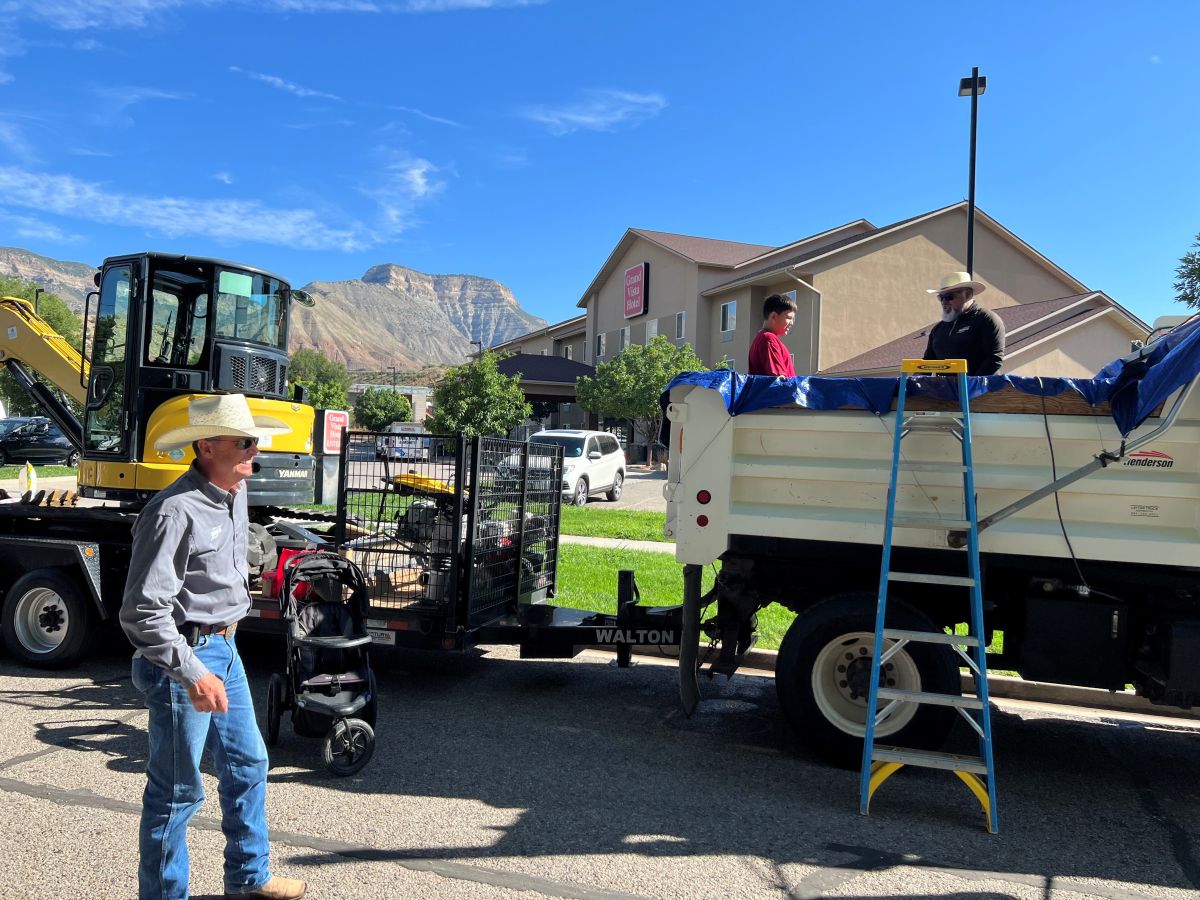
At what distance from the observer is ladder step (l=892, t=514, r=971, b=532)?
4387 millimetres

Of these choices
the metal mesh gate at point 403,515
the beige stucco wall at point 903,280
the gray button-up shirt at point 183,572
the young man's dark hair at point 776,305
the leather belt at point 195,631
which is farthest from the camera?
the beige stucco wall at point 903,280

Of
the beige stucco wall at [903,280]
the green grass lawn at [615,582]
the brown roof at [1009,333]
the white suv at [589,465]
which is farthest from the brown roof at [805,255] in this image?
the green grass lawn at [615,582]

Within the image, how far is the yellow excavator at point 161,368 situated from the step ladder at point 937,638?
14.9 feet

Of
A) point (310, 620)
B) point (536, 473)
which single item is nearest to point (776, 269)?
point (536, 473)

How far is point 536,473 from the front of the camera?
22.4ft

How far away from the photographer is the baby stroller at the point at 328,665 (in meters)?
4.57

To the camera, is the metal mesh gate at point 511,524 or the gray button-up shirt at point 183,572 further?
the metal mesh gate at point 511,524

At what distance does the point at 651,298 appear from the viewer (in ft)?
137

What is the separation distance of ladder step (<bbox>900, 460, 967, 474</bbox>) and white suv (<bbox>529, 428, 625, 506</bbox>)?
45.1 feet

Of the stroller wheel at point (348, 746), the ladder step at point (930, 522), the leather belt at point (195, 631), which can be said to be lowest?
the stroller wheel at point (348, 746)

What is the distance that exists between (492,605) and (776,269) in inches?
1187

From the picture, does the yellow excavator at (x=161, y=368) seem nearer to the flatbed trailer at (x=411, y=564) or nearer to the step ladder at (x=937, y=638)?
the flatbed trailer at (x=411, y=564)

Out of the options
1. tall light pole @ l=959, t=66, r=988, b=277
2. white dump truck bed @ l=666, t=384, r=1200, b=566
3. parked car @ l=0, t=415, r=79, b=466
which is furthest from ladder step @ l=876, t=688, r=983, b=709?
parked car @ l=0, t=415, r=79, b=466

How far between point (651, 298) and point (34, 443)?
26143 mm
